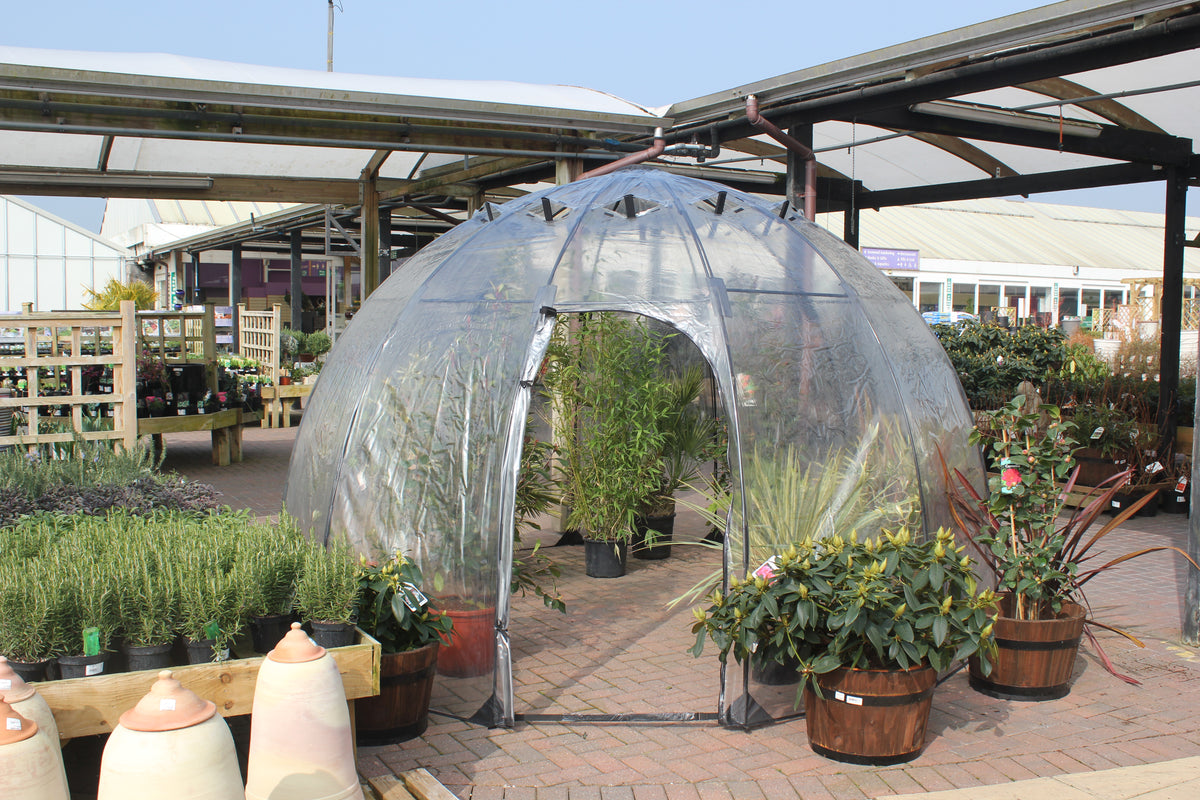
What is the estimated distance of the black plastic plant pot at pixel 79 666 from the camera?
3299 millimetres

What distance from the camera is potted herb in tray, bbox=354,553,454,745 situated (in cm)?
397

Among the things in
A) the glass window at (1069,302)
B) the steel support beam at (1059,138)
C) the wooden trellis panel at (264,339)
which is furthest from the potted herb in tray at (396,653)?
the glass window at (1069,302)

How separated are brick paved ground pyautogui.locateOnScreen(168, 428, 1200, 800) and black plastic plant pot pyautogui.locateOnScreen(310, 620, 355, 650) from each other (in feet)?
1.76

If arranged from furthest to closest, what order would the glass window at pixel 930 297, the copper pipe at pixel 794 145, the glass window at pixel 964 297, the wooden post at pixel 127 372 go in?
the glass window at pixel 964 297, the glass window at pixel 930 297, the wooden post at pixel 127 372, the copper pipe at pixel 794 145

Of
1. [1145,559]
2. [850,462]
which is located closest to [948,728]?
[850,462]

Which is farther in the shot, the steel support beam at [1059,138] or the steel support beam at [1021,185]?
the steel support beam at [1021,185]

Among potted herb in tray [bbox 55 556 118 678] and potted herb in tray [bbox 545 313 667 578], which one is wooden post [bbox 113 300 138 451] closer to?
potted herb in tray [bbox 545 313 667 578]

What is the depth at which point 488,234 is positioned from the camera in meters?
5.43

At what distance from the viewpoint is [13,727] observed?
2609 millimetres

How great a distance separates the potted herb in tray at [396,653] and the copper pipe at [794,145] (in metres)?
3.91

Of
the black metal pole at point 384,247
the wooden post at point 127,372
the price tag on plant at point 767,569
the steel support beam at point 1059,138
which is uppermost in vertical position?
the steel support beam at point 1059,138

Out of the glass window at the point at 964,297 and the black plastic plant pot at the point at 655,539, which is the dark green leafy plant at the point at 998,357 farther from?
the glass window at the point at 964,297

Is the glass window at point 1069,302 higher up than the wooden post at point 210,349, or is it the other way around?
the glass window at point 1069,302

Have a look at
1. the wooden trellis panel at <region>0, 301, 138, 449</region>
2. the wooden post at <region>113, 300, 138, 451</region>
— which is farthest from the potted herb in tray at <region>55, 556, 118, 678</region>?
the wooden post at <region>113, 300, 138, 451</region>
